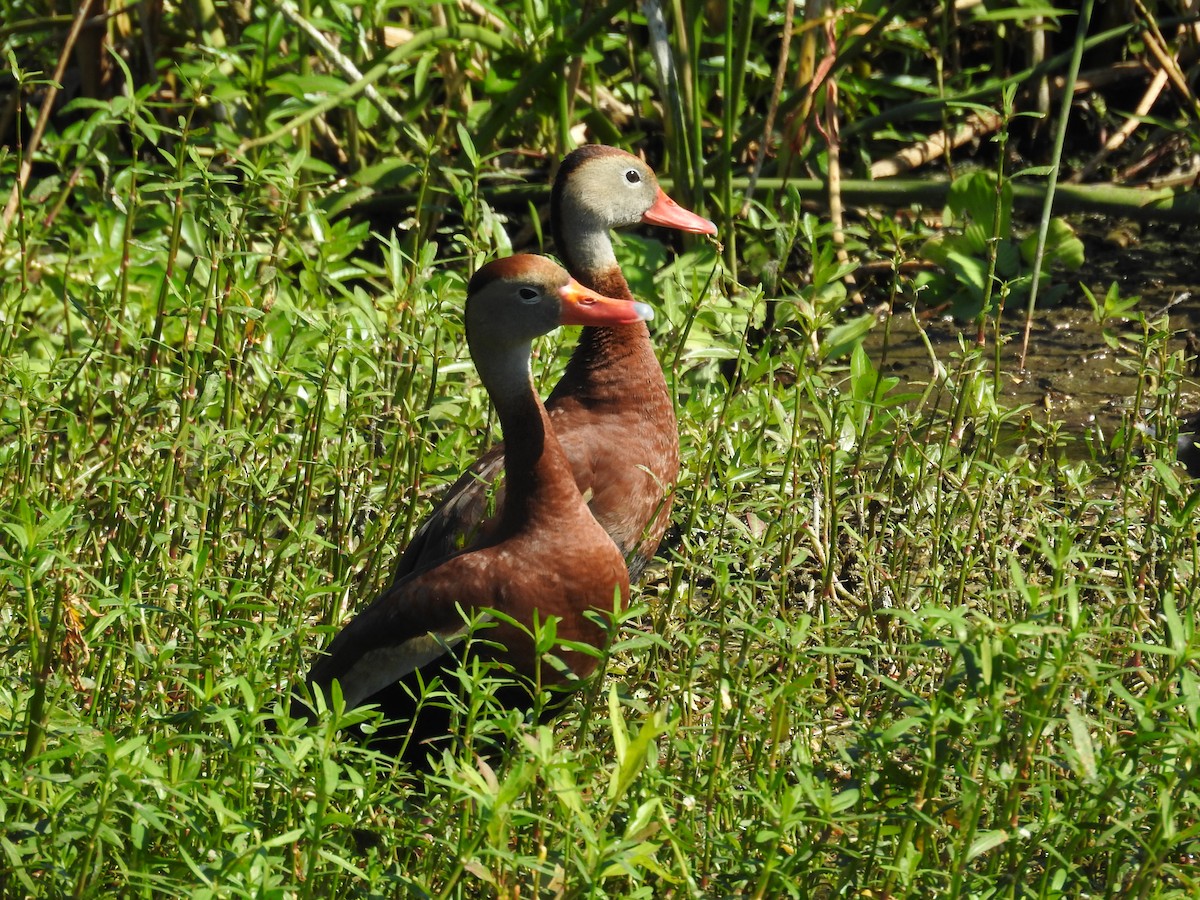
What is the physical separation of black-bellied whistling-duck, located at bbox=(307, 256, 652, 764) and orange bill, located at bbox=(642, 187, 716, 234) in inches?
59.8

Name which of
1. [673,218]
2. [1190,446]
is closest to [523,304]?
[673,218]

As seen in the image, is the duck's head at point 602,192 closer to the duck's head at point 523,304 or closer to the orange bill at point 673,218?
the orange bill at point 673,218

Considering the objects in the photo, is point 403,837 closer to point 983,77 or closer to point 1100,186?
point 1100,186

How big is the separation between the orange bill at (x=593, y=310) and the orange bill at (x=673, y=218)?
1.28 metres

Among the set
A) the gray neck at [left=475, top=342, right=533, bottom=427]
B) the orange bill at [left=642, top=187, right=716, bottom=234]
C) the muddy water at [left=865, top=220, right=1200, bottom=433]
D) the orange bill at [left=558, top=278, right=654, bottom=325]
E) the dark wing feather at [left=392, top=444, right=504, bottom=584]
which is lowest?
the muddy water at [left=865, top=220, right=1200, bottom=433]

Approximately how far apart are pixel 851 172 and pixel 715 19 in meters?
0.81

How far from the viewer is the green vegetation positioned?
7.33 ft

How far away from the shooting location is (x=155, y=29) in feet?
20.6

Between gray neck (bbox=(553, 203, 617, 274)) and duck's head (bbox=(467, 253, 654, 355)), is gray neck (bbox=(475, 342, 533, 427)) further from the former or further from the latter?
gray neck (bbox=(553, 203, 617, 274))

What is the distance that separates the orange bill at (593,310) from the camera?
345 cm

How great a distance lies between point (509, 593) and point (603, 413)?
100cm

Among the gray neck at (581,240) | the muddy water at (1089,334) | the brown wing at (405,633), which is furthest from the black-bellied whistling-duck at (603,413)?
the muddy water at (1089,334)

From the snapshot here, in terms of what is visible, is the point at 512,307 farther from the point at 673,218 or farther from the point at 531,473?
the point at 673,218

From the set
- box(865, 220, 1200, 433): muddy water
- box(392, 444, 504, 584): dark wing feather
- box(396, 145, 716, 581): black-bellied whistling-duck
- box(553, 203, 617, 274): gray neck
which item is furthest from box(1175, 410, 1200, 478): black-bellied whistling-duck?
box(392, 444, 504, 584): dark wing feather
